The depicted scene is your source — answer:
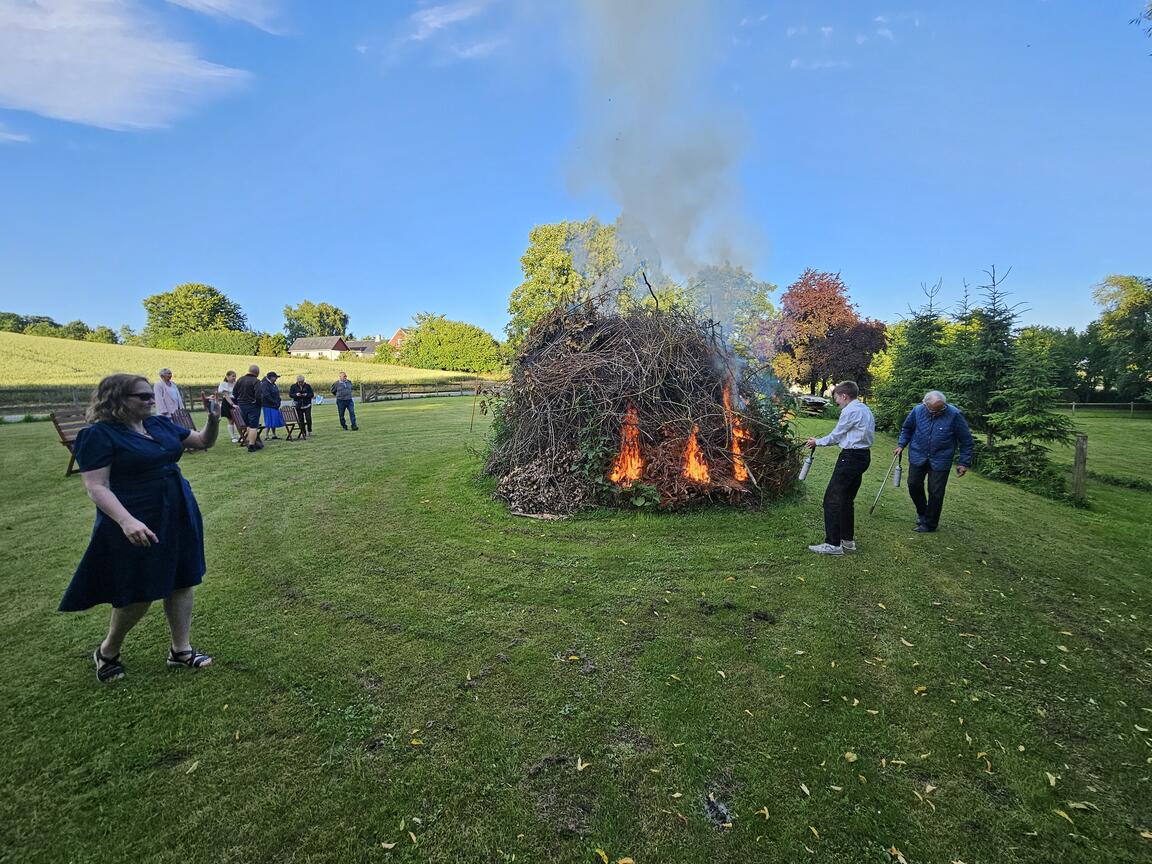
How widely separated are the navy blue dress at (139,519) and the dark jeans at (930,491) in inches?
295

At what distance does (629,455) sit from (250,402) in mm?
9677

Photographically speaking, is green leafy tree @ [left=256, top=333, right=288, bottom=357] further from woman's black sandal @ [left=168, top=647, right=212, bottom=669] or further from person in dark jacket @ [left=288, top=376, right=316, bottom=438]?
woman's black sandal @ [left=168, top=647, right=212, bottom=669]

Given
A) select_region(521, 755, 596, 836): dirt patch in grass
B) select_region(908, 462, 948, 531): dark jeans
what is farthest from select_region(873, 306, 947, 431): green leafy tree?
select_region(521, 755, 596, 836): dirt patch in grass

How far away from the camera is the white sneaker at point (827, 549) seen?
217 inches

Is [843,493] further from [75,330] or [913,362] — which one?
[75,330]

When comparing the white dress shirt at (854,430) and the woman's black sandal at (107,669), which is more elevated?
the white dress shirt at (854,430)

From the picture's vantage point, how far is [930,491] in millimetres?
6387

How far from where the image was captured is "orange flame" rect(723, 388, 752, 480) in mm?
7191

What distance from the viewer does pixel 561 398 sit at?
24.8ft

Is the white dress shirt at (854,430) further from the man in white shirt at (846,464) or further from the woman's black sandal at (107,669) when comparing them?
the woman's black sandal at (107,669)

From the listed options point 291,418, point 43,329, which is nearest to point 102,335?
point 43,329

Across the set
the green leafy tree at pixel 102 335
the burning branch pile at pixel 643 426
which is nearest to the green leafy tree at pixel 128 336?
the green leafy tree at pixel 102 335

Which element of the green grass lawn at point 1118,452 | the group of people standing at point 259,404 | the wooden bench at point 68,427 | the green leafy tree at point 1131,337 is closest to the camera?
the wooden bench at point 68,427

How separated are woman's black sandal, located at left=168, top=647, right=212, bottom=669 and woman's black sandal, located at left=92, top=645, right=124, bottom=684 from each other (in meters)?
0.26
